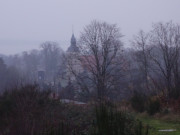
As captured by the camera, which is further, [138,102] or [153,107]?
[138,102]

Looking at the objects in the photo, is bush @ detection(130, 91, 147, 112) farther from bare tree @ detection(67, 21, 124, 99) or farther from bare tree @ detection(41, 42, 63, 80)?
bare tree @ detection(41, 42, 63, 80)

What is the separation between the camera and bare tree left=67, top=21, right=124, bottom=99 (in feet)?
114

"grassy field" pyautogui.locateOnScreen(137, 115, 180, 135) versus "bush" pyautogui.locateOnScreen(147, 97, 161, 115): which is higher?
"bush" pyautogui.locateOnScreen(147, 97, 161, 115)

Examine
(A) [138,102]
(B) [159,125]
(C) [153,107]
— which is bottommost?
(B) [159,125]

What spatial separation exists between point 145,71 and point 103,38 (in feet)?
19.4

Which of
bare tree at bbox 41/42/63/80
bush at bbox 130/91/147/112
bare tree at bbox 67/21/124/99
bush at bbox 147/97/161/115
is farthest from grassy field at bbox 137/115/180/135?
bare tree at bbox 41/42/63/80

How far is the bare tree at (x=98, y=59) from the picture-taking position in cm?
3466

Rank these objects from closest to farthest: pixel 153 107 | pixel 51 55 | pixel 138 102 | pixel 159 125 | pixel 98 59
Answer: pixel 159 125 < pixel 153 107 < pixel 138 102 < pixel 98 59 < pixel 51 55

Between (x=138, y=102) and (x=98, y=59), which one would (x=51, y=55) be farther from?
(x=138, y=102)

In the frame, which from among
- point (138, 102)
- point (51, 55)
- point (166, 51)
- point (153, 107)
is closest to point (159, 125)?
point (153, 107)

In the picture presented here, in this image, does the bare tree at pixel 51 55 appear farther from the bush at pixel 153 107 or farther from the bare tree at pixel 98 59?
the bush at pixel 153 107

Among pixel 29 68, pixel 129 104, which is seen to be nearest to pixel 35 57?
pixel 29 68

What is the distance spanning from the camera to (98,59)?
36219 millimetres

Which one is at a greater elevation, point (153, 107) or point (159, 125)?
point (153, 107)
